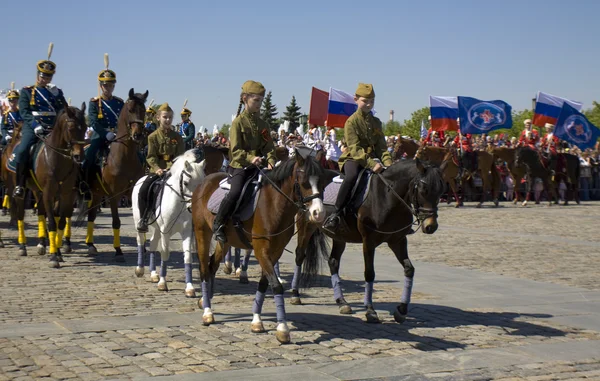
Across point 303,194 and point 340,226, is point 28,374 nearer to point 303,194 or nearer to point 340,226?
point 303,194

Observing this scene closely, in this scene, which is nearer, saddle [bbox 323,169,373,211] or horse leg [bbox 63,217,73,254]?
saddle [bbox 323,169,373,211]

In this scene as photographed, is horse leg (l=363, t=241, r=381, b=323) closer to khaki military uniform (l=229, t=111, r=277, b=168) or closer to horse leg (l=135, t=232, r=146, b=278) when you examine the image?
khaki military uniform (l=229, t=111, r=277, b=168)

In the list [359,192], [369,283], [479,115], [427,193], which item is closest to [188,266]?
[359,192]

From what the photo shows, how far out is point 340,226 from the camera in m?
11.1

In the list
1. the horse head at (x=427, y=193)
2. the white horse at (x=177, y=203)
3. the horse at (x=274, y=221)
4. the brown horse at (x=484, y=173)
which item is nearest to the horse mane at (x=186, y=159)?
the white horse at (x=177, y=203)

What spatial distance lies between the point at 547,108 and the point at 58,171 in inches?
1196

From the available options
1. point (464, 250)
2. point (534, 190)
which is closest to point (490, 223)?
point (464, 250)

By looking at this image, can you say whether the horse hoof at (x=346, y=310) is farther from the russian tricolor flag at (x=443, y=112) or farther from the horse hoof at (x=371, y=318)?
the russian tricolor flag at (x=443, y=112)

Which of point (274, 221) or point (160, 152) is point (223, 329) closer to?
point (274, 221)

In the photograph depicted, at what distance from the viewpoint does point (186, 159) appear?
501 inches

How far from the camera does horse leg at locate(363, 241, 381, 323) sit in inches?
400

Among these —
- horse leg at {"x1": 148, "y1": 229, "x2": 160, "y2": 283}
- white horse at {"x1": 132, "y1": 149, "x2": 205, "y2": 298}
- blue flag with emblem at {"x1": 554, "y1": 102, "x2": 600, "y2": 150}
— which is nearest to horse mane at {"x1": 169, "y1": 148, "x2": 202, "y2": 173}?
white horse at {"x1": 132, "y1": 149, "x2": 205, "y2": 298}

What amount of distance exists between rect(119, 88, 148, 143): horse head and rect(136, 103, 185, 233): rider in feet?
5.82

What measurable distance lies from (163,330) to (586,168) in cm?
3696
